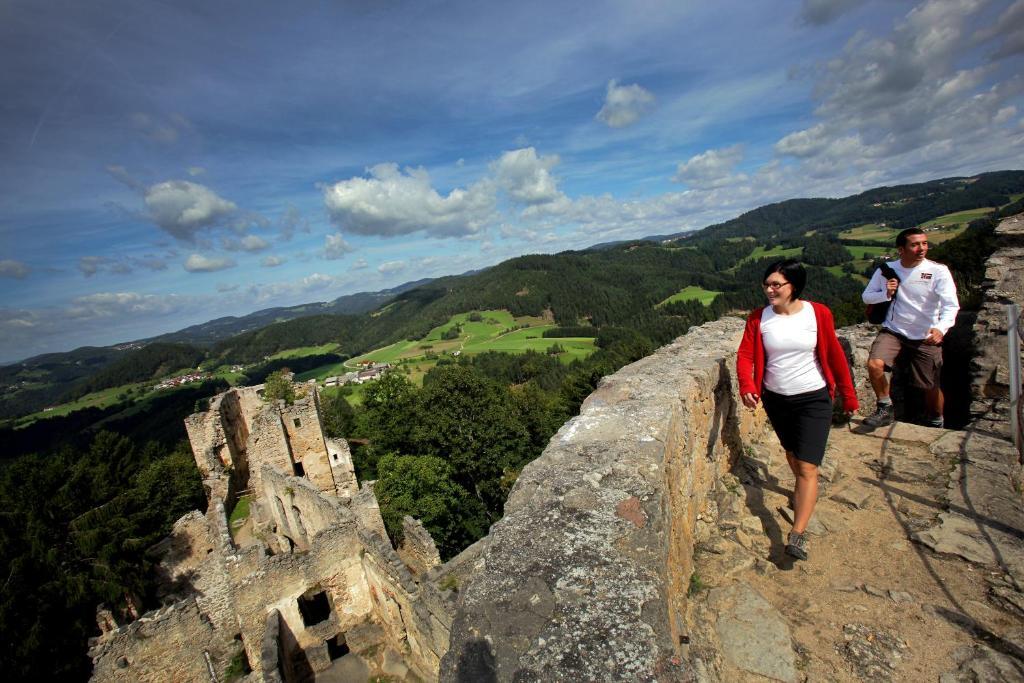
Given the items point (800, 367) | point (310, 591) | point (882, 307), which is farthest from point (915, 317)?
point (310, 591)

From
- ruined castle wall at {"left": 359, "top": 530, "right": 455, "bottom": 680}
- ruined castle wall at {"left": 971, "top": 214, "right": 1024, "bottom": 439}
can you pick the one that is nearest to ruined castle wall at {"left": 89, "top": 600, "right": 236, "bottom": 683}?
ruined castle wall at {"left": 359, "top": 530, "right": 455, "bottom": 680}

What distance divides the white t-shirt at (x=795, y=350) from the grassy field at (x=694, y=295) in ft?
348

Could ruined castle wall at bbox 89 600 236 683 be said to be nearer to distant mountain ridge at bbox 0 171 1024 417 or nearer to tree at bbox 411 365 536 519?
tree at bbox 411 365 536 519

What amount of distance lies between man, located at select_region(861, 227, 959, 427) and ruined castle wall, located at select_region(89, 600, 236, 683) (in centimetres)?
1508

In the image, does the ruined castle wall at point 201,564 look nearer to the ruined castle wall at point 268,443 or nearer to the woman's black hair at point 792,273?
the ruined castle wall at point 268,443

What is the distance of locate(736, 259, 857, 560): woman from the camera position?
3.91 m

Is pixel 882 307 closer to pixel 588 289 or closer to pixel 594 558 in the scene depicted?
pixel 594 558

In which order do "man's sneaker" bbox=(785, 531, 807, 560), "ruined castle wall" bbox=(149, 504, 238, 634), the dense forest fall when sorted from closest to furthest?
1. "man's sneaker" bbox=(785, 531, 807, 560)
2. the dense forest
3. "ruined castle wall" bbox=(149, 504, 238, 634)

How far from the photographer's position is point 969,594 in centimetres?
317

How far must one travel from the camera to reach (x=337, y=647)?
Answer: 1204 centimetres

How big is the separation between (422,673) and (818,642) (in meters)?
10.2

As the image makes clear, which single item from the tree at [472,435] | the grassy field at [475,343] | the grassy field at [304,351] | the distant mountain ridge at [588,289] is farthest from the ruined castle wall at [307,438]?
the grassy field at [304,351]

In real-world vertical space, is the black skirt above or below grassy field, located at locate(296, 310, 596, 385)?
above

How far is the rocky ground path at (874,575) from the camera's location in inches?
109
